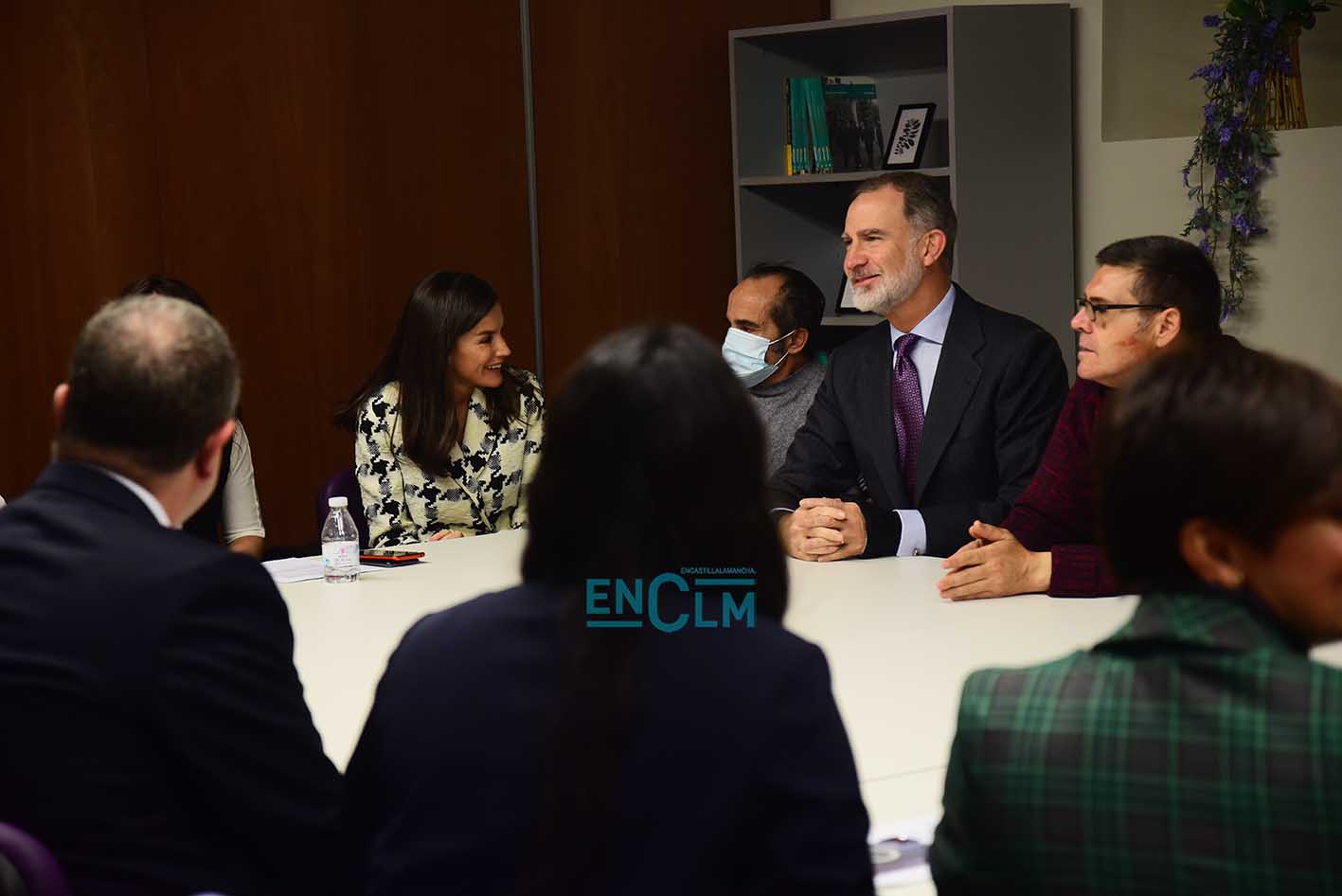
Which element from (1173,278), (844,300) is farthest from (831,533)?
(844,300)

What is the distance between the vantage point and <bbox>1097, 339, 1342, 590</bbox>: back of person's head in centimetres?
117

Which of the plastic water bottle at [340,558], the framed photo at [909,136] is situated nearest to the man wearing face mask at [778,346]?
the framed photo at [909,136]

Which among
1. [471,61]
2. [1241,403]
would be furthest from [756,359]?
[1241,403]

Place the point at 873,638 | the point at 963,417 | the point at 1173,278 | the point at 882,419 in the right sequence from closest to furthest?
1. the point at 873,638
2. the point at 1173,278
3. the point at 963,417
4. the point at 882,419

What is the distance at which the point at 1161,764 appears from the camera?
119 cm

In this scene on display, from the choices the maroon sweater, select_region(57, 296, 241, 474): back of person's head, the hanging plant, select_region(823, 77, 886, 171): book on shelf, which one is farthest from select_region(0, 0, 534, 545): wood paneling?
select_region(57, 296, 241, 474): back of person's head

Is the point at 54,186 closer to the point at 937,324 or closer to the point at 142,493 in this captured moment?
the point at 937,324

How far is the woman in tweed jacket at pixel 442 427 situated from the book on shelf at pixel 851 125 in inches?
71.8

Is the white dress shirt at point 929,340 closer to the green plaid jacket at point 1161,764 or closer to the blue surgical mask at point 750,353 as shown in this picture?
the blue surgical mask at point 750,353

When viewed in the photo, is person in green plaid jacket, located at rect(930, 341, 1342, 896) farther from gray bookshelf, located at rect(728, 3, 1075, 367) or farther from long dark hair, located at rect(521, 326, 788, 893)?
gray bookshelf, located at rect(728, 3, 1075, 367)

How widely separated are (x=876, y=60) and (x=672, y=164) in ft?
2.79

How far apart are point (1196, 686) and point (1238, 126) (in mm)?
3853

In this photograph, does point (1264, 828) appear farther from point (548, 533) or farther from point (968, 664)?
point (968, 664)

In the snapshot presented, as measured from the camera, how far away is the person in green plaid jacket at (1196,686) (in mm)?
1154
